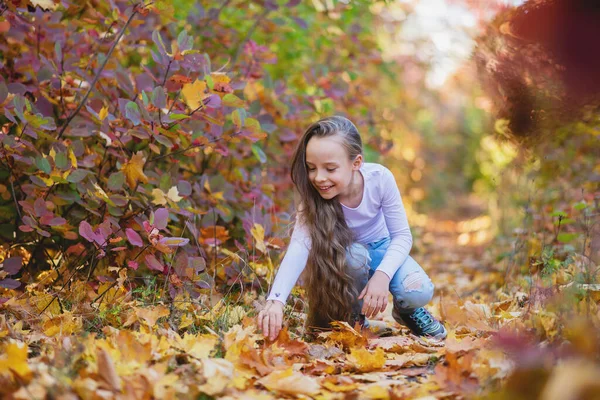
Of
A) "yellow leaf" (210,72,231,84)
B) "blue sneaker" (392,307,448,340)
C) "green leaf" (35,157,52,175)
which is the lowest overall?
"blue sneaker" (392,307,448,340)

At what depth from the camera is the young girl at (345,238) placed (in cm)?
242

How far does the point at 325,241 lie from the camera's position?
2492 millimetres

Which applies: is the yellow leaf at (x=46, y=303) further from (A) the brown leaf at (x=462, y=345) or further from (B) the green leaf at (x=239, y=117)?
(A) the brown leaf at (x=462, y=345)

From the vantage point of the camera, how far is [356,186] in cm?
265

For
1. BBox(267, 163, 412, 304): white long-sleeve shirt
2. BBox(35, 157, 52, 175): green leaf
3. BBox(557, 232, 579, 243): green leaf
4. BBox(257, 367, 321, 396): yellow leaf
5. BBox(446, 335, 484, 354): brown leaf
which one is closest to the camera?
BBox(257, 367, 321, 396): yellow leaf

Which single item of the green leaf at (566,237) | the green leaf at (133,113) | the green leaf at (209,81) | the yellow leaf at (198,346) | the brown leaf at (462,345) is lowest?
the yellow leaf at (198,346)

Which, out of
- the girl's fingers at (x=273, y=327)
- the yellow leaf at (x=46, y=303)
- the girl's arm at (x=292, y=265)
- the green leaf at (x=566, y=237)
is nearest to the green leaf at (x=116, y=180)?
the yellow leaf at (x=46, y=303)

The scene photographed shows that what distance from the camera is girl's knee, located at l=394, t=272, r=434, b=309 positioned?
2512 millimetres

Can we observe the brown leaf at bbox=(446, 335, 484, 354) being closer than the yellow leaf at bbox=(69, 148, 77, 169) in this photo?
Yes

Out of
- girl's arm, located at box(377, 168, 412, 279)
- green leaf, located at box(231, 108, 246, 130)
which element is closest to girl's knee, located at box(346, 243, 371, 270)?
girl's arm, located at box(377, 168, 412, 279)

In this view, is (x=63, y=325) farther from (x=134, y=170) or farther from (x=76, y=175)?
(x=134, y=170)

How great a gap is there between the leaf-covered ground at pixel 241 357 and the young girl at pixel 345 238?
122 mm

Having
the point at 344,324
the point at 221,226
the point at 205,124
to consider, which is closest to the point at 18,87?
the point at 205,124

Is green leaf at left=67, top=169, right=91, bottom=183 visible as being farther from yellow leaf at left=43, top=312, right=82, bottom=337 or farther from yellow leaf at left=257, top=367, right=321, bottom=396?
yellow leaf at left=257, top=367, right=321, bottom=396
